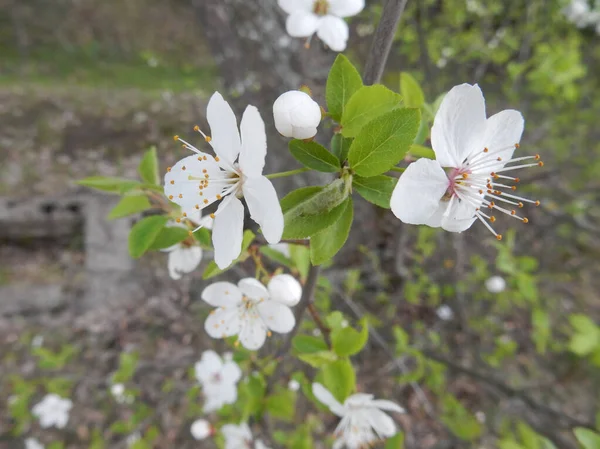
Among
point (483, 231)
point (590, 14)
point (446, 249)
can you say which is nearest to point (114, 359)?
point (446, 249)

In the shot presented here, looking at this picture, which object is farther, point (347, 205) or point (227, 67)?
point (227, 67)

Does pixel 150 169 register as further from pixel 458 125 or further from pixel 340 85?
pixel 458 125

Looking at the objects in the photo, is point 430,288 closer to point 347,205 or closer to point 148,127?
point 347,205

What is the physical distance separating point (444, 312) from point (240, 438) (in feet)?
4.87

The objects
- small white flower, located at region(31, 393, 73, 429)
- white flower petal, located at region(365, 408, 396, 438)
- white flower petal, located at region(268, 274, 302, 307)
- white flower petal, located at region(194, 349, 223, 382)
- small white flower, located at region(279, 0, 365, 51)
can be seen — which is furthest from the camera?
small white flower, located at region(31, 393, 73, 429)

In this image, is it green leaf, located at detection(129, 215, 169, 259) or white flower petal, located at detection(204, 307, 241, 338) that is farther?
white flower petal, located at detection(204, 307, 241, 338)

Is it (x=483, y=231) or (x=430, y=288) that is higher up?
(x=483, y=231)

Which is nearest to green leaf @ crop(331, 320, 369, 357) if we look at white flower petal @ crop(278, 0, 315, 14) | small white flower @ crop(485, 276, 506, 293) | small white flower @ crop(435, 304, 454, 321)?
white flower petal @ crop(278, 0, 315, 14)

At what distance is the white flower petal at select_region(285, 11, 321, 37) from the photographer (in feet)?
2.68

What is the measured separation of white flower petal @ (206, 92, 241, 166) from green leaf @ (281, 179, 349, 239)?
12cm

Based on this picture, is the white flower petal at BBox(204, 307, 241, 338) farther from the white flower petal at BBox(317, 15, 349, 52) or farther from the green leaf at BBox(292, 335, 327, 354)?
the white flower petal at BBox(317, 15, 349, 52)

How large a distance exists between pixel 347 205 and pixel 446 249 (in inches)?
80.0

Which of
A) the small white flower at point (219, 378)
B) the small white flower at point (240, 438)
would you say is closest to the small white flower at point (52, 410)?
the small white flower at point (219, 378)

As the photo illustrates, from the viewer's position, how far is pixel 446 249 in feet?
7.82
